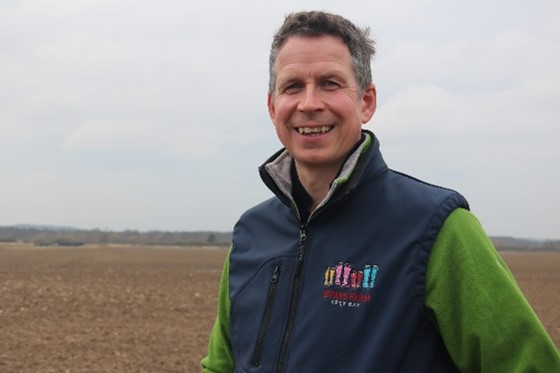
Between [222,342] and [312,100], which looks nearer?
[312,100]

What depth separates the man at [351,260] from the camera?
1.75 m

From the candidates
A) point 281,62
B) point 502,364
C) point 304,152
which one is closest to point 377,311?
point 502,364

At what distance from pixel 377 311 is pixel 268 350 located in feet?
1.17

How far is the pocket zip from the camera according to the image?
2.05 meters

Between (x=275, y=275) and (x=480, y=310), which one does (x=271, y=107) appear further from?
(x=480, y=310)

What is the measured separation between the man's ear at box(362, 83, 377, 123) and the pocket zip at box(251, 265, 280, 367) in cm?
53

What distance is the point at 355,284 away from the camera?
6.24 ft

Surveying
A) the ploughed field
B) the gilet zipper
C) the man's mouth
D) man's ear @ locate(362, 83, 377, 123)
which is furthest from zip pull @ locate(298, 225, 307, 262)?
the ploughed field

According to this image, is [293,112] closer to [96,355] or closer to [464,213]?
[464,213]

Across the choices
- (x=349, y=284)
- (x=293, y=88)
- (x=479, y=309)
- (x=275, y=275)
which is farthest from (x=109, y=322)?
(x=479, y=309)

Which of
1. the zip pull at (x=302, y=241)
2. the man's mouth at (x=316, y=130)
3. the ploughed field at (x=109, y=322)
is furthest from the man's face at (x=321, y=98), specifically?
the ploughed field at (x=109, y=322)

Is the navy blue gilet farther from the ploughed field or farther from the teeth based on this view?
the ploughed field

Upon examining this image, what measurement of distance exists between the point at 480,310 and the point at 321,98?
2.40 feet

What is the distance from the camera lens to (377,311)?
6.12 feet
